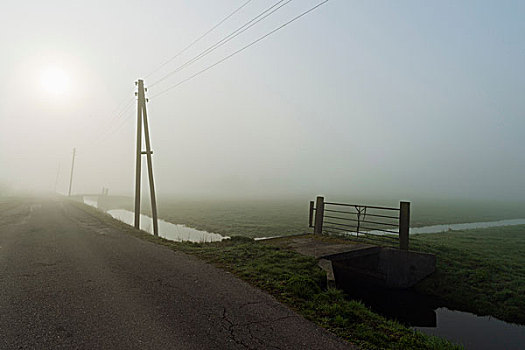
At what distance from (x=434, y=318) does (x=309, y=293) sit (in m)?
5.42

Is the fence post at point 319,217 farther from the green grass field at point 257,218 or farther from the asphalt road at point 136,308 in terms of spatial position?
the green grass field at point 257,218

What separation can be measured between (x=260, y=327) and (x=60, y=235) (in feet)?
37.2

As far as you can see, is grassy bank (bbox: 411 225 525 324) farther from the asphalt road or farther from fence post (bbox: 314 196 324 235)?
the asphalt road

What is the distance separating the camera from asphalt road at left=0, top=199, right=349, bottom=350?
387cm

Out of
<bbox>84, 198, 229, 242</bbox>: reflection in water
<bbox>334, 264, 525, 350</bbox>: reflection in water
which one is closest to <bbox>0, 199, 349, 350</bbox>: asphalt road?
<bbox>334, 264, 525, 350</bbox>: reflection in water

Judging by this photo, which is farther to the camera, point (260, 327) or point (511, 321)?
point (511, 321)

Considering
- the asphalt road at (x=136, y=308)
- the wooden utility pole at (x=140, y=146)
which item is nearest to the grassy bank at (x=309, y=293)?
the asphalt road at (x=136, y=308)

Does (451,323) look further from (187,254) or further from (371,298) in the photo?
(187,254)

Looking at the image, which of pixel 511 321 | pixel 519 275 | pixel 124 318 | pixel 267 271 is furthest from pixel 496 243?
pixel 124 318

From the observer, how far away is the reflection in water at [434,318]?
7344 mm

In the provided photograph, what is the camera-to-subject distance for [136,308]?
4.85 metres

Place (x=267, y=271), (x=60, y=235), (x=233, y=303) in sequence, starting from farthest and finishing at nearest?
(x=60, y=235) → (x=267, y=271) → (x=233, y=303)

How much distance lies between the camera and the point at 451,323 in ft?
27.6

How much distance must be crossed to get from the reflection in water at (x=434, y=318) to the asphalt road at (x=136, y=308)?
3962mm
